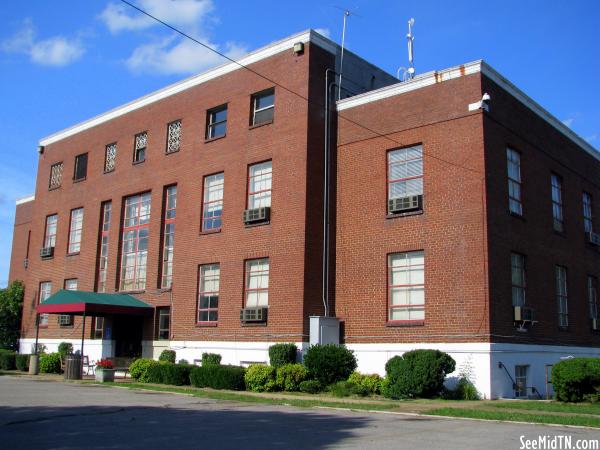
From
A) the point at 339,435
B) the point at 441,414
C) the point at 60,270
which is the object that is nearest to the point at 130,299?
the point at 60,270

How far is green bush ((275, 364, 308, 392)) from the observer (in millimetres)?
22078

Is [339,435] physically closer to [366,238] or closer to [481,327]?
[481,327]

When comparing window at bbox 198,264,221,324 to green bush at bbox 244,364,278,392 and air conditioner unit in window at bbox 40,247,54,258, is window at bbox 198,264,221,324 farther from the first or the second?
air conditioner unit in window at bbox 40,247,54,258

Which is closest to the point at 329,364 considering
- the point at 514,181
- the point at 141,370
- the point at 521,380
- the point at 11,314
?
the point at 521,380

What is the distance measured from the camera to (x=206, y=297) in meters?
28.1

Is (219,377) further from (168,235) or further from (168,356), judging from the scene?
(168,235)

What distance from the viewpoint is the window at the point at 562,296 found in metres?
26.3

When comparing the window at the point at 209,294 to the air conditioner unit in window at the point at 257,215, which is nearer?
the air conditioner unit in window at the point at 257,215

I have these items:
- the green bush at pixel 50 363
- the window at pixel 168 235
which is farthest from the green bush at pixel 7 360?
the window at pixel 168 235

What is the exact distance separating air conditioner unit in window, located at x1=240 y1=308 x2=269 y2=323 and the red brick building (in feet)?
0.22

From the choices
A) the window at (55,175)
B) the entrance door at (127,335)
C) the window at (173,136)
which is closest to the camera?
the window at (173,136)

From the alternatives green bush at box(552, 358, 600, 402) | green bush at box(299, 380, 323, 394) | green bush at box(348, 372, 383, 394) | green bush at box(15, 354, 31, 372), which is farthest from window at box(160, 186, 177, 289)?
green bush at box(552, 358, 600, 402)

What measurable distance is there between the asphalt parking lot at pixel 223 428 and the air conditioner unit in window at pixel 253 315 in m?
7.32

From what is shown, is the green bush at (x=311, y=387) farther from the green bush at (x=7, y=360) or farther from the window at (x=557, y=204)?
the green bush at (x=7, y=360)
